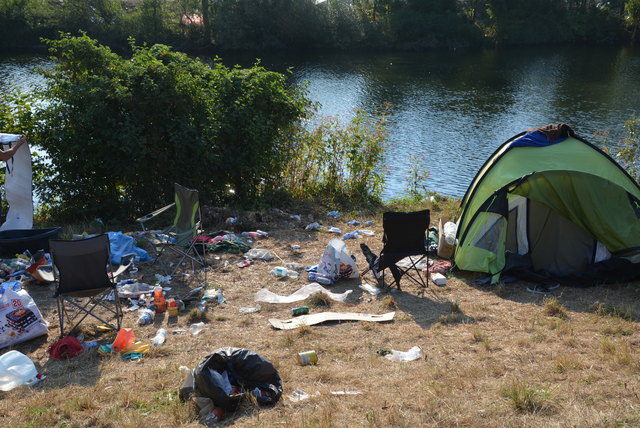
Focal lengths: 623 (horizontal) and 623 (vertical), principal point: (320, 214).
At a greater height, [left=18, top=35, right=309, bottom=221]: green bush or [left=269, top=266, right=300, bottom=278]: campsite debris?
[left=18, top=35, right=309, bottom=221]: green bush

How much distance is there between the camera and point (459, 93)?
28.2m

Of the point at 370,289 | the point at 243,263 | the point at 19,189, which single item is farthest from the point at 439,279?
the point at 19,189

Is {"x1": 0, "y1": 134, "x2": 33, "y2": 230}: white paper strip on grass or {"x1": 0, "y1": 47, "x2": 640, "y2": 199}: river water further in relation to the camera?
{"x1": 0, "y1": 47, "x2": 640, "y2": 199}: river water

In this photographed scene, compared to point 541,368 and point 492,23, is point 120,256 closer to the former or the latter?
point 541,368

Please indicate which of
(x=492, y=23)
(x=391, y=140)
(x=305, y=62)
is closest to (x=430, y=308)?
(x=391, y=140)

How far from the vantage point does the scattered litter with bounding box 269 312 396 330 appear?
628 cm

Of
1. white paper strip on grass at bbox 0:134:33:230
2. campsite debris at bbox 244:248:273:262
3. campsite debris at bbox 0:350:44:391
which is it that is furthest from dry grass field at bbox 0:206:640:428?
white paper strip on grass at bbox 0:134:33:230

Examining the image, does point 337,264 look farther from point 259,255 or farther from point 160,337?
point 160,337

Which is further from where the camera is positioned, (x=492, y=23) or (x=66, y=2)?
(x=492, y=23)

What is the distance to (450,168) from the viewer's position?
17.8 m

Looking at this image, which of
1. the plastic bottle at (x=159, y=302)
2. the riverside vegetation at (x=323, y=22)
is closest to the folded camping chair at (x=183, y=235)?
the plastic bottle at (x=159, y=302)

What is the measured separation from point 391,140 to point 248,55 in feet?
Result: 68.6

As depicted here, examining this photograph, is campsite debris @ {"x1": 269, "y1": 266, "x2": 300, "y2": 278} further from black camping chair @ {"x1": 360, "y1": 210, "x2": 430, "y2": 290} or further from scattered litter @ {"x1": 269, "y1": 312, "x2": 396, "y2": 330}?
scattered litter @ {"x1": 269, "y1": 312, "x2": 396, "y2": 330}

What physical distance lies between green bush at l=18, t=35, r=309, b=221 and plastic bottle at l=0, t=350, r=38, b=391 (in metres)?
4.67
